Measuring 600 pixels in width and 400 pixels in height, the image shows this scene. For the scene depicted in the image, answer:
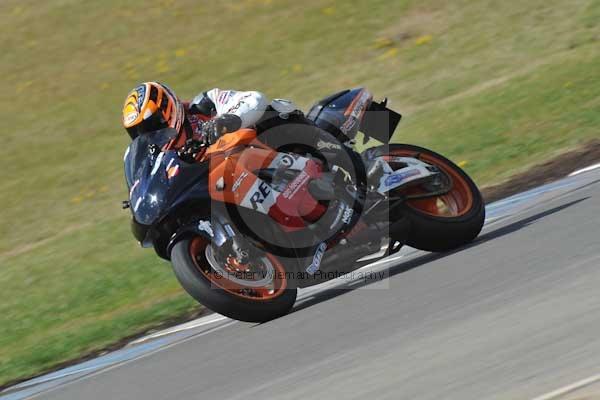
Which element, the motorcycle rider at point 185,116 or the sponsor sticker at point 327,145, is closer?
the motorcycle rider at point 185,116

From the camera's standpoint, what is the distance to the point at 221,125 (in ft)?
21.0

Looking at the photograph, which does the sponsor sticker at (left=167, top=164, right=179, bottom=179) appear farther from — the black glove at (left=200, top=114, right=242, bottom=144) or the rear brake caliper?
the rear brake caliper

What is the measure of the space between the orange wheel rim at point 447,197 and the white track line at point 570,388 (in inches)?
119

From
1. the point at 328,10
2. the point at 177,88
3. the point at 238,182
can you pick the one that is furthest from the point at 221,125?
the point at 328,10

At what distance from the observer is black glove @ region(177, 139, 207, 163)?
256 inches

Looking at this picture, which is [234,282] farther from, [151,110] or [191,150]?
[151,110]

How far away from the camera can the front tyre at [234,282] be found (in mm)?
6039

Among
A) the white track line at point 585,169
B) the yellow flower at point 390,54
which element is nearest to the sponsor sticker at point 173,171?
the white track line at point 585,169

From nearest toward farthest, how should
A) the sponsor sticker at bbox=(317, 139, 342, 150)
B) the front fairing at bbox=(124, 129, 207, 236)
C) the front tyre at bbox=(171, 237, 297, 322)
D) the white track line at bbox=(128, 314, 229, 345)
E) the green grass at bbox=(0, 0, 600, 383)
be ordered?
the front tyre at bbox=(171, 237, 297, 322) → the front fairing at bbox=(124, 129, 207, 236) → the sponsor sticker at bbox=(317, 139, 342, 150) → the white track line at bbox=(128, 314, 229, 345) → the green grass at bbox=(0, 0, 600, 383)

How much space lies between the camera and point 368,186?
676cm

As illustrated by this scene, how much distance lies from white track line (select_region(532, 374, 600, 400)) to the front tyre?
254 cm

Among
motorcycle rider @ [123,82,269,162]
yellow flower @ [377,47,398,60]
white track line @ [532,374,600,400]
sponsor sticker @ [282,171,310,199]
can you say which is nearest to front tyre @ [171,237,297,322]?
sponsor sticker @ [282,171,310,199]

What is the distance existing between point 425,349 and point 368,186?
202 centimetres

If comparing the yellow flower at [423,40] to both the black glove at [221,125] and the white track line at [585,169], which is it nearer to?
the white track line at [585,169]
